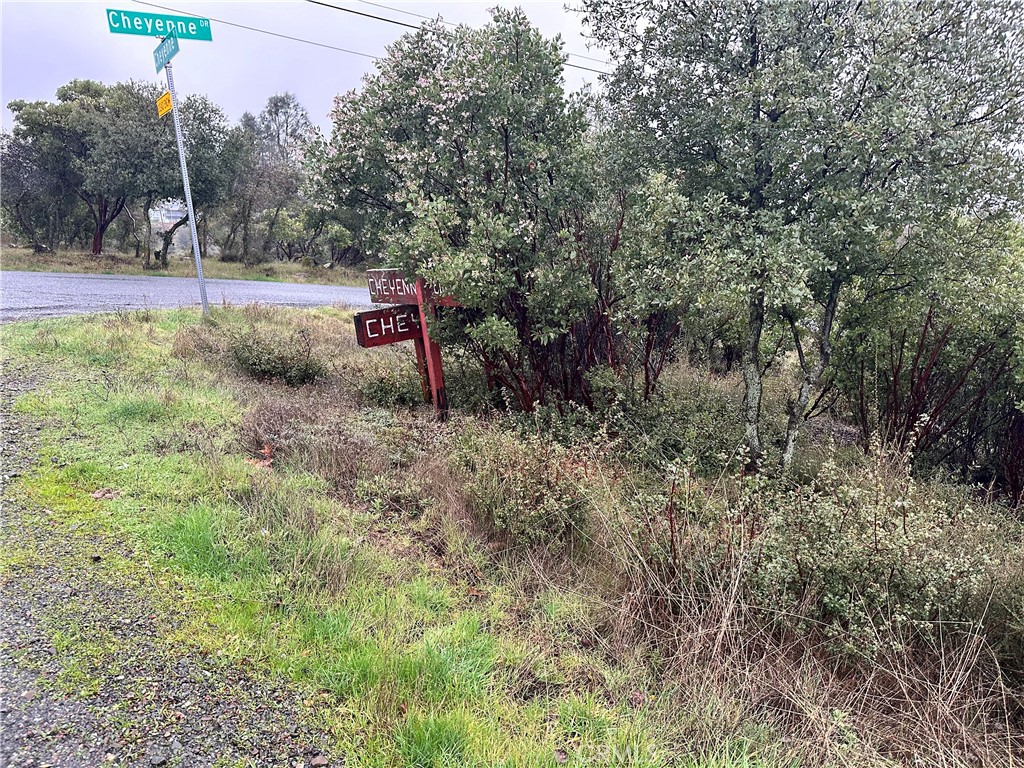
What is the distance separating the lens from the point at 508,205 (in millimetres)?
5594

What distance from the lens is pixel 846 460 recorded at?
6.18m

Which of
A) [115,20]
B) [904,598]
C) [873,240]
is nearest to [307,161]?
[115,20]

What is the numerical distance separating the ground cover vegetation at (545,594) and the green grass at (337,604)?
0.01m

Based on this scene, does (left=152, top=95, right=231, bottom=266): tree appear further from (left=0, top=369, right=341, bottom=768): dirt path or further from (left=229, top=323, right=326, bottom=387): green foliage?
(left=0, top=369, right=341, bottom=768): dirt path

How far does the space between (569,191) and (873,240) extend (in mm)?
2908

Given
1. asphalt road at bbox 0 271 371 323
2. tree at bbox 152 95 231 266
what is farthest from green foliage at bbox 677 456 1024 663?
tree at bbox 152 95 231 266

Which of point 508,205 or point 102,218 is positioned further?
point 102,218

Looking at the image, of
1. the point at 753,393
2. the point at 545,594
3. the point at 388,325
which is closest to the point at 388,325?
the point at 388,325

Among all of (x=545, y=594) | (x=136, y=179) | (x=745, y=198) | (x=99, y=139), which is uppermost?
(x=99, y=139)

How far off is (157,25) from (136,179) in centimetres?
1678

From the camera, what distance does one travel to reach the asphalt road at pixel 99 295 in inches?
379

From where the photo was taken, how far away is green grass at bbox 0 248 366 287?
19094 millimetres

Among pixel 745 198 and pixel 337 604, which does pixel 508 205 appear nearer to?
pixel 745 198

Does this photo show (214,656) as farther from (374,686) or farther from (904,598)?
(904,598)
